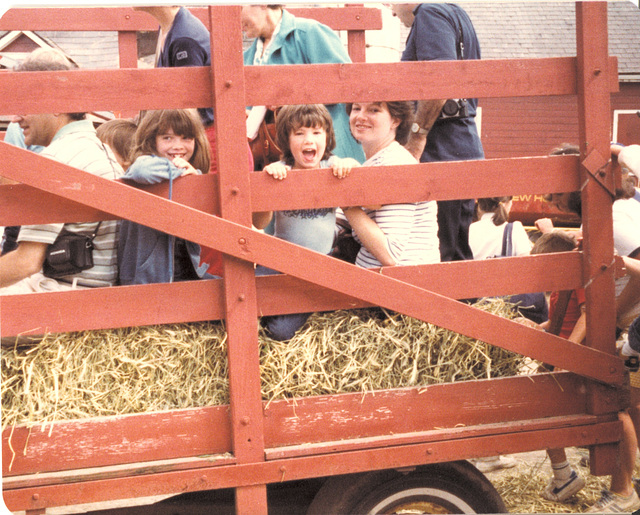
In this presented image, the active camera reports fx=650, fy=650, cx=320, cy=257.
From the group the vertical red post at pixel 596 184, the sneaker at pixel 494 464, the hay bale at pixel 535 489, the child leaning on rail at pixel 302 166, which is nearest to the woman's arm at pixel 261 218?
the child leaning on rail at pixel 302 166

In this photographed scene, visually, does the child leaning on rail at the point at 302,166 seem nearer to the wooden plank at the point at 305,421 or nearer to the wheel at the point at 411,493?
the wooden plank at the point at 305,421

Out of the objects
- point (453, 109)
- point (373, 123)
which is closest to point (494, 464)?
point (453, 109)

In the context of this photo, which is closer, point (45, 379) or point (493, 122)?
point (45, 379)

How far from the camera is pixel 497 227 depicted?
498 centimetres

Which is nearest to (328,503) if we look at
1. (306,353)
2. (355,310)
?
(306,353)

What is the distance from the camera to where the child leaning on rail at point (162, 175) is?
7.66 ft

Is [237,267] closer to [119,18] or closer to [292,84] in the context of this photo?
[292,84]

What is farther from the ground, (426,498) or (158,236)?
(158,236)

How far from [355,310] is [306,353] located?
28 cm

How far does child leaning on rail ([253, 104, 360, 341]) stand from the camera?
2.50m

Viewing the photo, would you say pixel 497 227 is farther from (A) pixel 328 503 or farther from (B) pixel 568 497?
(A) pixel 328 503

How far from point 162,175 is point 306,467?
1.18 metres

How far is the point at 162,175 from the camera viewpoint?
2311mm

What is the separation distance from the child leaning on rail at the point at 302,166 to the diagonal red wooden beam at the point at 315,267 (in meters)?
0.26
